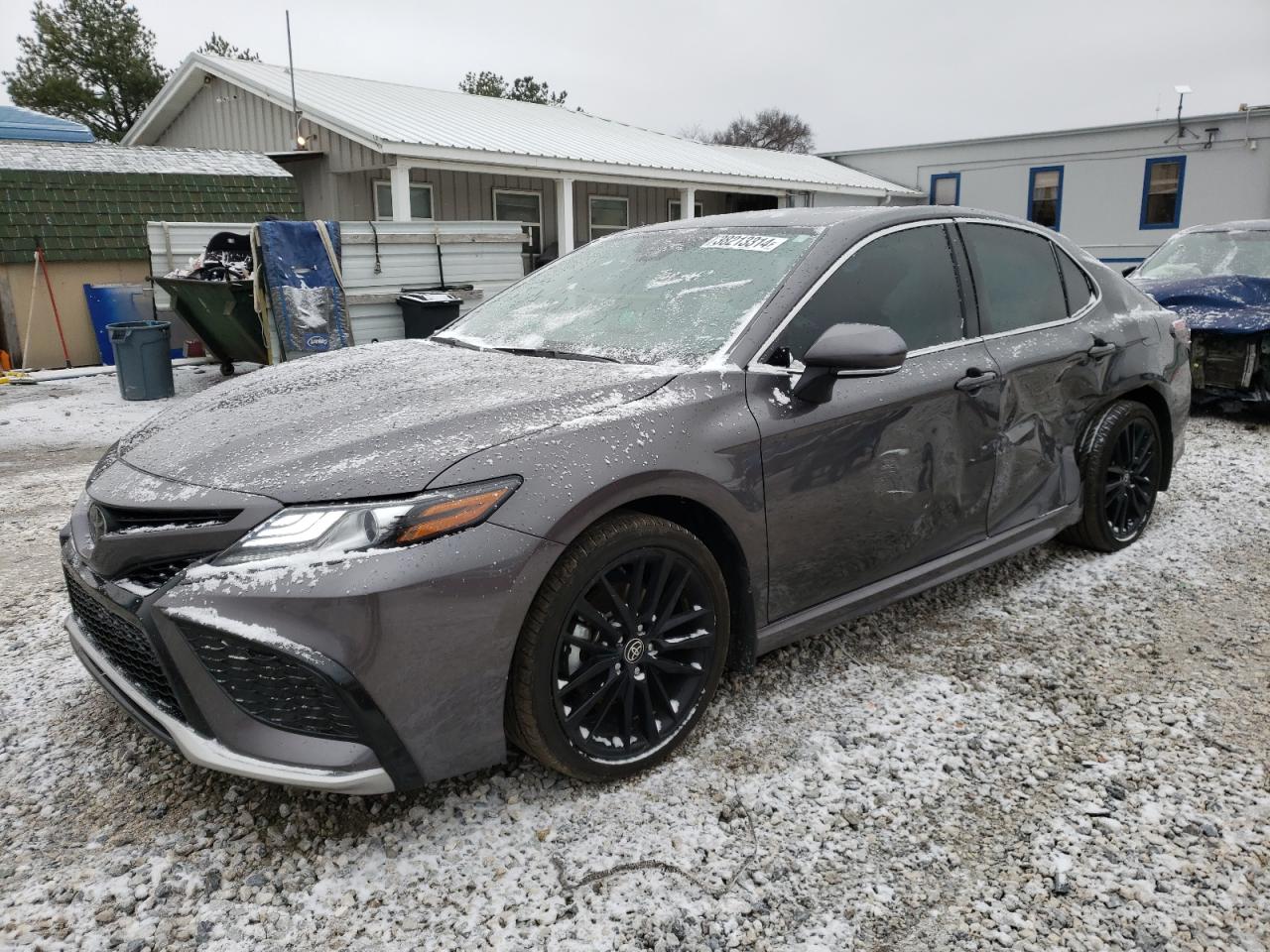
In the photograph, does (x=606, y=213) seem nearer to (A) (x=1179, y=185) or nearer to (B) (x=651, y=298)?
(A) (x=1179, y=185)

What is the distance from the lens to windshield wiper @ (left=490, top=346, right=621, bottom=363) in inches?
117

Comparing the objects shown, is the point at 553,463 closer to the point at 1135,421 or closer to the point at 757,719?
the point at 757,719

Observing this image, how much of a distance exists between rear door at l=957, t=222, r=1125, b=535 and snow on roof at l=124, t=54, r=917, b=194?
10.7 meters

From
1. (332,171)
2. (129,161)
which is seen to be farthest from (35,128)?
(332,171)

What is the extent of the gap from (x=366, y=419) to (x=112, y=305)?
11.2m

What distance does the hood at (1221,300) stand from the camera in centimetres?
732

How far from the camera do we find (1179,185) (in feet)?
65.4

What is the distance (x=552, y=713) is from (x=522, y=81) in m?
42.1

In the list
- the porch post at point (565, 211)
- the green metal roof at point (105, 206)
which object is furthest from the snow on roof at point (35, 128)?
the porch post at point (565, 211)

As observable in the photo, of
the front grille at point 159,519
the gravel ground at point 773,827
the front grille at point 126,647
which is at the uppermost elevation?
the front grille at point 159,519

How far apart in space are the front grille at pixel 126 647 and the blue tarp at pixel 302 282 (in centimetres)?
716

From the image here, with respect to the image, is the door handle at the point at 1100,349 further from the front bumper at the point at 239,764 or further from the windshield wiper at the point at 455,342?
the front bumper at the point at 239,764

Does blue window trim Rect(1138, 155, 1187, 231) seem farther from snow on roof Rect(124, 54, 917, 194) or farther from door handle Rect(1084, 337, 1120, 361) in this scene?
door handle Rect(1084, 337, 1120, 361)

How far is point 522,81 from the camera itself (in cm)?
4031
